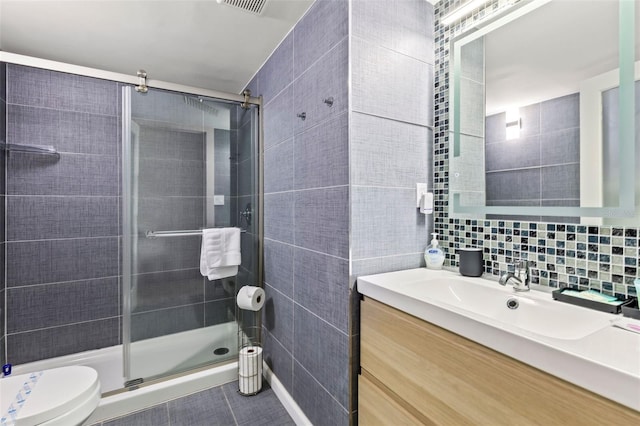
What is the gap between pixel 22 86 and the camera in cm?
204

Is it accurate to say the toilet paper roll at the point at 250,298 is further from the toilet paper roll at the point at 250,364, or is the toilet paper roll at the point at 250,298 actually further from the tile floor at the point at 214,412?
the tile floor at the point at 214,412

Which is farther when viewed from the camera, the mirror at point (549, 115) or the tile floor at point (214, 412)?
the tile floor at point (214, 412)

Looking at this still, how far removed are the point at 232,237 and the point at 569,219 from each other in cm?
181

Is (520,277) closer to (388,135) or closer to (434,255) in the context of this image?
(434,255)

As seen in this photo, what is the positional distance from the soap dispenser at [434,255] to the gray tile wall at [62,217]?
7.45 ft

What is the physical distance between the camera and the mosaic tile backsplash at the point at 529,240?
2.98 feet

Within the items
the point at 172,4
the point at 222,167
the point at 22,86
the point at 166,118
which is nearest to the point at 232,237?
the point at 222,167

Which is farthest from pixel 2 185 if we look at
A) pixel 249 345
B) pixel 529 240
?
pixel 529 240

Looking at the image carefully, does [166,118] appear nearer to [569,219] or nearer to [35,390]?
[35,390]

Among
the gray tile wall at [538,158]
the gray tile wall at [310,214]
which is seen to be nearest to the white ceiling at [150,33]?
the gray tile wall at [310,214]

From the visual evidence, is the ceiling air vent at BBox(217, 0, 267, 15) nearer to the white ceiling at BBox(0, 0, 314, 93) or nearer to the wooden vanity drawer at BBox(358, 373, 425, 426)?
the white ceiling at BBox(0, 0, 314, 93)

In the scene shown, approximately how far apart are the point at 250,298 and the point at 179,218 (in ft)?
2.27

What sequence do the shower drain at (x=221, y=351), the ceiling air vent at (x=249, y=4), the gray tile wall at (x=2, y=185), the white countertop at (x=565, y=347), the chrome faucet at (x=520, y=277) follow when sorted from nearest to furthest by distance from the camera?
the white countertop at (x=565, y=347), the chrome faucet at (x=520, y=277), the ceiling air vent at (x=249, y=4), the gray tile wall at (x=2, y=185), the shower drain at (x=221, y=351)

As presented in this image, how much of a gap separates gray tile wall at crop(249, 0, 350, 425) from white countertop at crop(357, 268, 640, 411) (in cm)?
45
